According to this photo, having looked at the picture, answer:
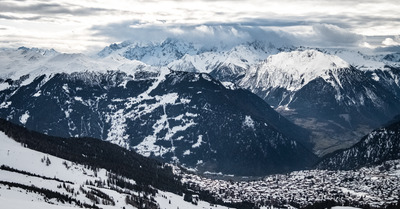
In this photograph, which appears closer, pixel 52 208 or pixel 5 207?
pixel 5 207

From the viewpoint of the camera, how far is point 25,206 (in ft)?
534

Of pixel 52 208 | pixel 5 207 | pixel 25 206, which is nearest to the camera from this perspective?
pixel 5 207

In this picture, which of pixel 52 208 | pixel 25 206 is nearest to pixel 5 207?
pixel 25 206

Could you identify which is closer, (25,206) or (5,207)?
(5,207)

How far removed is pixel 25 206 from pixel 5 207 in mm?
11317

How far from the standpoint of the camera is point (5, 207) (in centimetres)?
15175

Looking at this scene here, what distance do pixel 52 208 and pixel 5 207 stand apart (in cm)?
2519

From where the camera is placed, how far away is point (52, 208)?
176 meters

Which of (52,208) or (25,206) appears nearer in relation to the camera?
(25,206)

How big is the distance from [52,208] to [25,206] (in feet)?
45.8

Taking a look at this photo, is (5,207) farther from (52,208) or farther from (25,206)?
(52,208)

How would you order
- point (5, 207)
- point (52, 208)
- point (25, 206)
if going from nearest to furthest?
point (5, 207)
point (25, 206)
point (52, 208)
